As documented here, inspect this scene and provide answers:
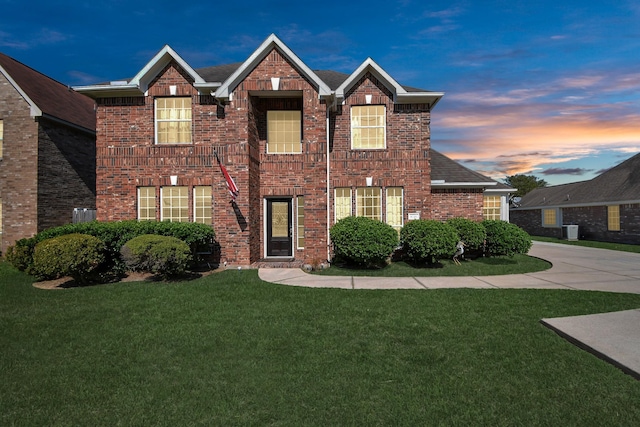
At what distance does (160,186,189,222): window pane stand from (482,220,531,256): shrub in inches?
455

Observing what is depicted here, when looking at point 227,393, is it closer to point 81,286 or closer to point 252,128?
point 81,286

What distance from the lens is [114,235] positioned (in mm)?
10734

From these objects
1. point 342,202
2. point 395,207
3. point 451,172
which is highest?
point 451,172

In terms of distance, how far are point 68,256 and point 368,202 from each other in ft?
32.3

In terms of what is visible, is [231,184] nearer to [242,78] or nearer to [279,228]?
[279,228]

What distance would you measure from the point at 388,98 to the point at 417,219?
4903 millimetres

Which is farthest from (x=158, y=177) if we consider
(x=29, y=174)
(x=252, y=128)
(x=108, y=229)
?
(x=29, y=174)

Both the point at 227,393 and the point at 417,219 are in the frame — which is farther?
the point at 417,219

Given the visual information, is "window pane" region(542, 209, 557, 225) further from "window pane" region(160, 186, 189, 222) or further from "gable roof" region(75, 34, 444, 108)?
"window pane" region(160, 186, 189, 222)

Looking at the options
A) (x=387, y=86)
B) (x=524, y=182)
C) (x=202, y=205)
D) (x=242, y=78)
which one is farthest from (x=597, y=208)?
(x=524, y=182)

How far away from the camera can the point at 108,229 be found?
10.7 m

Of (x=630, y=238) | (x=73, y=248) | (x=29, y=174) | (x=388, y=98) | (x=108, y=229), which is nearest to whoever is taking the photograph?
(x=73, y=248)

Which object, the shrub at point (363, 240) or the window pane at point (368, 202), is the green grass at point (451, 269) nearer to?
the shrub at point (363, 240)

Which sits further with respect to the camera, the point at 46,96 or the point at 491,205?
the point at 46,96
